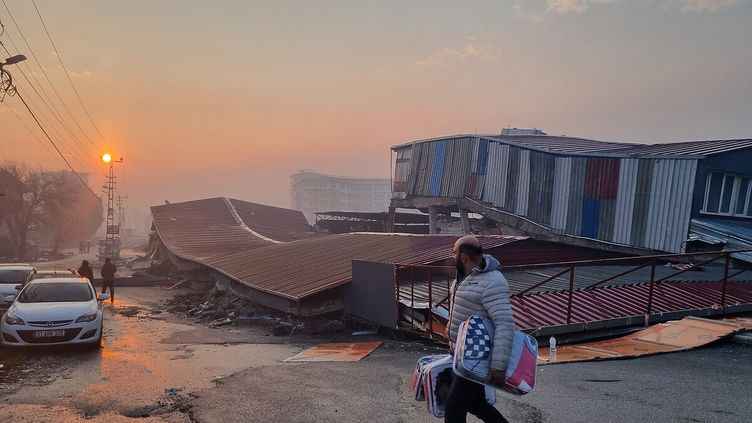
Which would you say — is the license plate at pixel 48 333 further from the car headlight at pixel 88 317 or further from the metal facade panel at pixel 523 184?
the metal facade panel at pixel 523 184

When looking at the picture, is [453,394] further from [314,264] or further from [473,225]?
[473,225]

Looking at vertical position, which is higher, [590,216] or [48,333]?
[590,216]

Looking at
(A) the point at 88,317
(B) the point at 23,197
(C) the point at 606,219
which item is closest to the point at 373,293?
(A) the point at 88,317

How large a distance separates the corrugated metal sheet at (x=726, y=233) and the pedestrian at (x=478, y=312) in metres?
18.3

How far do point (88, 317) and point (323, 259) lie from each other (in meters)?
8.75

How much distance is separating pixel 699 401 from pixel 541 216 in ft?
69.0

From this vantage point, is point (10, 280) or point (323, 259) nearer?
point (10, 280)

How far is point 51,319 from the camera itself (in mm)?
9750

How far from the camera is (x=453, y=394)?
3445mm

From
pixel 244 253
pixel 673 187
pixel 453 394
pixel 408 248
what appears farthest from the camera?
pixel 244 253

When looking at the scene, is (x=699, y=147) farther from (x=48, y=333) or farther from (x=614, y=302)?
(x=48, y=333)

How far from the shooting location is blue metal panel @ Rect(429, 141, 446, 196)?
32.0m

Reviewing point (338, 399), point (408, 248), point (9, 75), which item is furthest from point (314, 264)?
point (9, 75)

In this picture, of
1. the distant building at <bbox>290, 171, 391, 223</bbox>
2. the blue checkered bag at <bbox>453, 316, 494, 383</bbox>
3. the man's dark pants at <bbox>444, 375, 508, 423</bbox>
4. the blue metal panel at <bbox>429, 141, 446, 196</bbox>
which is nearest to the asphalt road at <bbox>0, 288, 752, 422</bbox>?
the man's dark pants at <bbox>444, 375, 508, 423</bbox>
